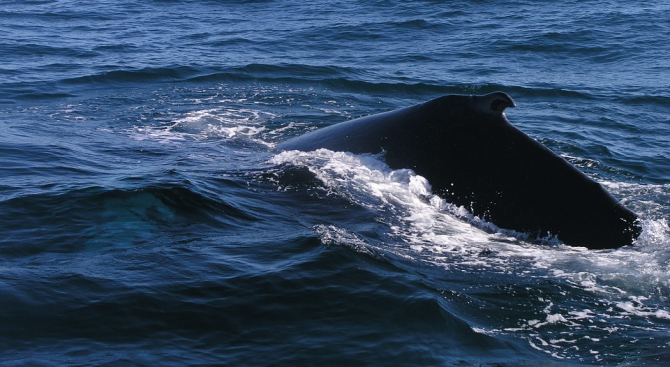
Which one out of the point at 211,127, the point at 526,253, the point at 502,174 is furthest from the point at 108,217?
the point at 211,127

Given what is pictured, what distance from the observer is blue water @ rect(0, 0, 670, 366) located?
5422 mm

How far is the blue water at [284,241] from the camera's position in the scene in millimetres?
5422

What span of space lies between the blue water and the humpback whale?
0.59 ft

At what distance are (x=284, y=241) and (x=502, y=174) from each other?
2167 mm

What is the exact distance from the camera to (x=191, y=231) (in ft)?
24.9

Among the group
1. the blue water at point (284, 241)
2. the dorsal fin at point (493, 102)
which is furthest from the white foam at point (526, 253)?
the dorsal fin at point (493, 102)

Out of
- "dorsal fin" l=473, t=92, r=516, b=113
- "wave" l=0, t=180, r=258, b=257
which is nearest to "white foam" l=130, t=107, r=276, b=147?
"wave" l=0, t=180, r=258, b=257

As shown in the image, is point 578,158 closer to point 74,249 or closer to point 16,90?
point 74,249

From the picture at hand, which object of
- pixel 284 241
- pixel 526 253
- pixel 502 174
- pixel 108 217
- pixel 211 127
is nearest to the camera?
pixel 526 253

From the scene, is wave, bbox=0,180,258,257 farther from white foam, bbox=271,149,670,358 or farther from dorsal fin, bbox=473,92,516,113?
dorsal fin, bbox=473,92,516,113

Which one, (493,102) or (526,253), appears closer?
(526,253)

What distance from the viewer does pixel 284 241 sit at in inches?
290

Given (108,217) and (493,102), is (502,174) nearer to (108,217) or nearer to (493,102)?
(493,102)

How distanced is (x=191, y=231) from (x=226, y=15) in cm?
2167
